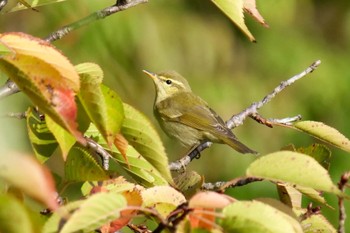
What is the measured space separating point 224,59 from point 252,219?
713cm

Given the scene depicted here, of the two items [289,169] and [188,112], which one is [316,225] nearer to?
[289,169]

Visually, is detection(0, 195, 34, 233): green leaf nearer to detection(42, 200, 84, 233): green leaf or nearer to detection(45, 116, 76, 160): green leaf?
detection(42, 200, 84, 233): green leaf

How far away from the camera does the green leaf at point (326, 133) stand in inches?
69.3

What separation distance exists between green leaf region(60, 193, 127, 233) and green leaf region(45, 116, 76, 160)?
170 millimetres

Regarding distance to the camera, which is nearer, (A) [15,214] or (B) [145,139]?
(A) [15,214]

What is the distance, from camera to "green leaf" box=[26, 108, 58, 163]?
1469 mm

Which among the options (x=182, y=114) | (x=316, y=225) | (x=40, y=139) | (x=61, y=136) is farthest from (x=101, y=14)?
(x=182, y=114)

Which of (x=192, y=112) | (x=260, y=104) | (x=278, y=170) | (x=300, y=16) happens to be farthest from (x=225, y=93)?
(x=278, y=170)

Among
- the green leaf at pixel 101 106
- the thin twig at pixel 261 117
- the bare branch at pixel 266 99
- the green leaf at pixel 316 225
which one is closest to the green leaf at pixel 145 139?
the green leaf at pixel 101 106

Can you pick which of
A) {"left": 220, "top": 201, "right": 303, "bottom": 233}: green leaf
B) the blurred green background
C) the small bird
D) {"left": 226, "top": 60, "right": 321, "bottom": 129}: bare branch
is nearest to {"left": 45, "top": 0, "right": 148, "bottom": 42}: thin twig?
{"left": 220, "top": 201, "right": 303, "bottom": 233}: green leaf

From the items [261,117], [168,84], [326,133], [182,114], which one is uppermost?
[326,133]

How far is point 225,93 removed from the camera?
768 cm

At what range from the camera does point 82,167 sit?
1404 millimetres

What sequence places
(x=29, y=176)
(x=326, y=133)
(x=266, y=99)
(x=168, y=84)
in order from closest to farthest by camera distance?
(x=29, y=176) < (x=326, y=133) < (x=266, y=99) < (x=168, y=84)
